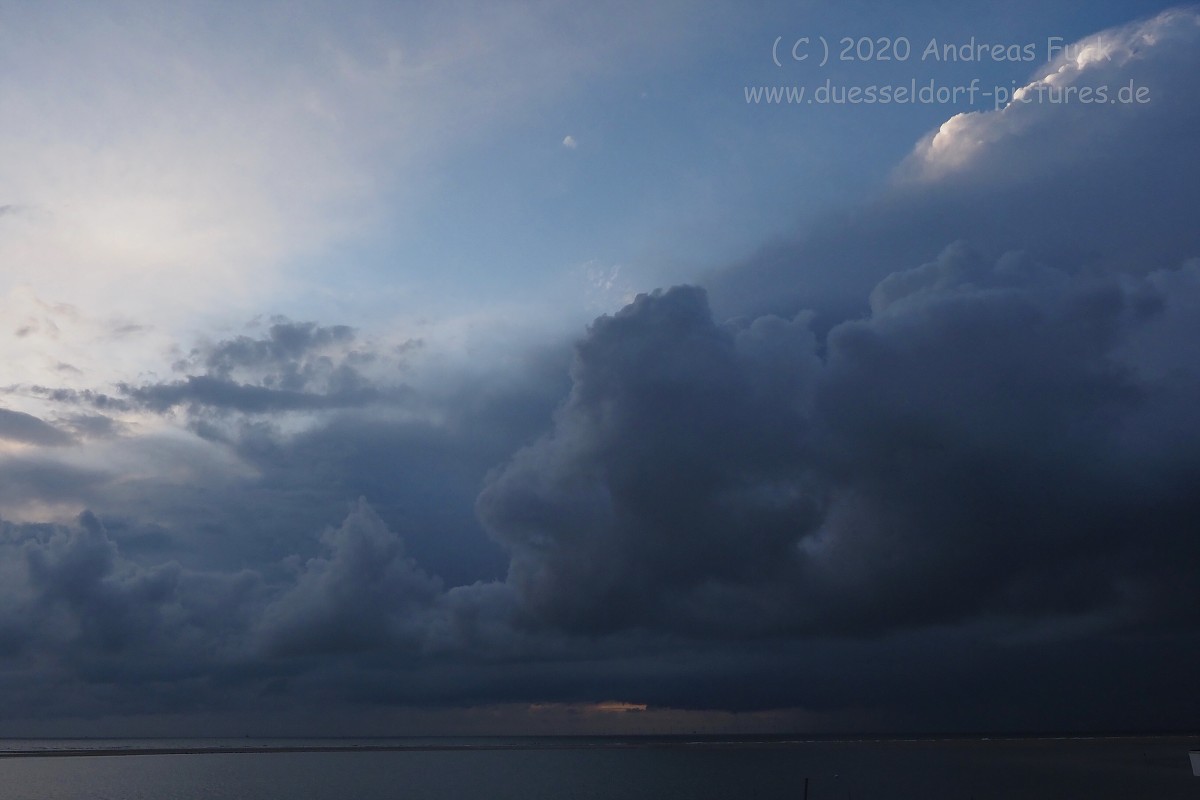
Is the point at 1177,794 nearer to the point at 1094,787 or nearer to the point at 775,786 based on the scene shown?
the point at 1094,787

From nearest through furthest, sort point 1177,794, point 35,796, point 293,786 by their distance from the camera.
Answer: point 1177,794 → point 35,796 → point 293,786

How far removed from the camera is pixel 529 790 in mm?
174250

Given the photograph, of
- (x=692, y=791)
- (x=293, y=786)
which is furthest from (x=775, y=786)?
(x=293, y=786)

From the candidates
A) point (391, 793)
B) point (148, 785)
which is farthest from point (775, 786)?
point (148, 785)

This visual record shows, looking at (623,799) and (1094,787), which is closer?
(623,799)

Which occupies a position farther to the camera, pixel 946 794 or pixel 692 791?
pixel 692 791

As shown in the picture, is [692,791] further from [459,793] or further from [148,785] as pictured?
[148,785]

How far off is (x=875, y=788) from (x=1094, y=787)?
42820mm

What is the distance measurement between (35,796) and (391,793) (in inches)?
2738

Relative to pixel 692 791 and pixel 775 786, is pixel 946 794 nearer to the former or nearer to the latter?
pixel 775 786

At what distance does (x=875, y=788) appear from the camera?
173 m

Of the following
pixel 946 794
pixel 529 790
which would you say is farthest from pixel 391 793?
pixel 946 794

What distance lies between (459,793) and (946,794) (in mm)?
94240

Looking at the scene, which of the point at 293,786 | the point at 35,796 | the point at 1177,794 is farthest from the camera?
the point at 293,786
